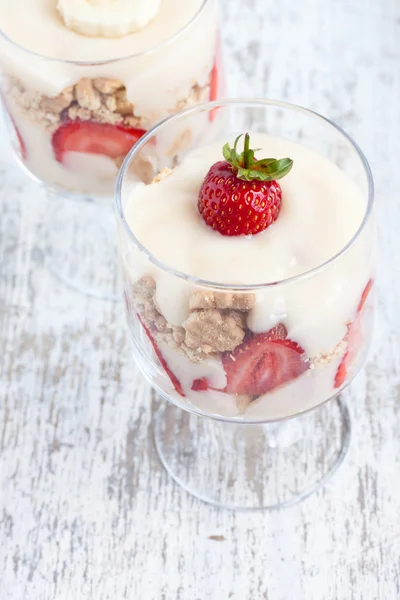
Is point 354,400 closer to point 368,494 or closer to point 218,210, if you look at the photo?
point 368,494

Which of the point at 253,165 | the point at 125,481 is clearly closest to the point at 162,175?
the point at 253,165

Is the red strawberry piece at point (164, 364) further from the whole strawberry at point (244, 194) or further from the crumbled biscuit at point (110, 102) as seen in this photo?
the crumbled biscuit at point (110, 102)

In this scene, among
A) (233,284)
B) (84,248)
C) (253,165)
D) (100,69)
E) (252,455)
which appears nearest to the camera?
(233,284)

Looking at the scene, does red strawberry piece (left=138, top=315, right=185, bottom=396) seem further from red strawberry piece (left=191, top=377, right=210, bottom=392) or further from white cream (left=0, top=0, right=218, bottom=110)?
white cream (left=0, top=0, right=218, bottom=110)

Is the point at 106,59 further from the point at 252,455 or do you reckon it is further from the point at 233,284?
the point at 252,455

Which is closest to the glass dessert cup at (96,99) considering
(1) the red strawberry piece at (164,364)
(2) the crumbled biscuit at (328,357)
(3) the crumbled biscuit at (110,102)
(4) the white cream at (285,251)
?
(3) the crumbled biscuit at (110,102)

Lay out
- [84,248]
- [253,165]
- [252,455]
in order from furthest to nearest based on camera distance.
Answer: [84,248] → [252,455] → [253,165]

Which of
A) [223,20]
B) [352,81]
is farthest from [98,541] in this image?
[223,20]
